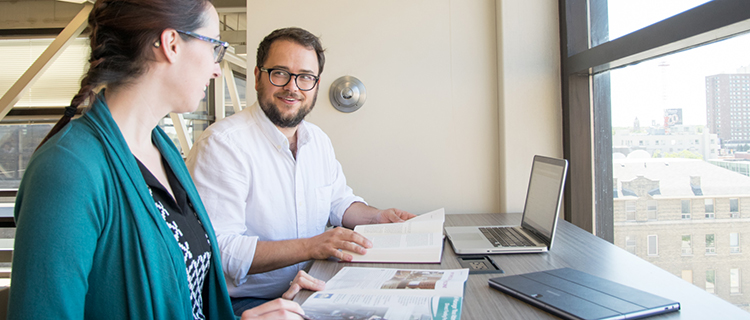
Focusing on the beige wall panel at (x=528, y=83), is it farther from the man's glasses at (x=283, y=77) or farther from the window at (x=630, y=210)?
the man's glasses at (x=283, y=77)

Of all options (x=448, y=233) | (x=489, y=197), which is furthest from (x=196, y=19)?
(x=489, y=197)

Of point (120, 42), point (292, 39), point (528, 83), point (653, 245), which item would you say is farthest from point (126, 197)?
point (528, 83)

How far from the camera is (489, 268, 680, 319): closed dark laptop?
2.89 ft

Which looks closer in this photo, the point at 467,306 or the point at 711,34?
the point at 467,306

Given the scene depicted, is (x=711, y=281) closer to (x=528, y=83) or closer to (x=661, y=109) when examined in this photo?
(x=661, y=109)

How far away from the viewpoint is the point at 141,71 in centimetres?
104

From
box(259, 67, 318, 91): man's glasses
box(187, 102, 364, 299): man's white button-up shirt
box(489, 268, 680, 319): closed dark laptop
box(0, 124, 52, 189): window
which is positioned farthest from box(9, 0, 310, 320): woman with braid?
box(0, 124, 52, 189): window

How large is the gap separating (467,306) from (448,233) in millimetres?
731

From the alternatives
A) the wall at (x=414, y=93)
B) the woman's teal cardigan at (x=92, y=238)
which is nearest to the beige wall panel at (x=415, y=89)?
the wall at (x=414, y=93)

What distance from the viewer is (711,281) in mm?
1401

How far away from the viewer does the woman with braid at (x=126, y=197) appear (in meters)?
0.81

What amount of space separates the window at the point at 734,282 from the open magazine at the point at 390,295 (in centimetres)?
81

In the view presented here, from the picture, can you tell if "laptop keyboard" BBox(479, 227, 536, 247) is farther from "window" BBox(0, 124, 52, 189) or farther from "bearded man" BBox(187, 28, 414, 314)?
"window" BBox(0, 124, 52, 189)

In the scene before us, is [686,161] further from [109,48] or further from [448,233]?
[109,48]
